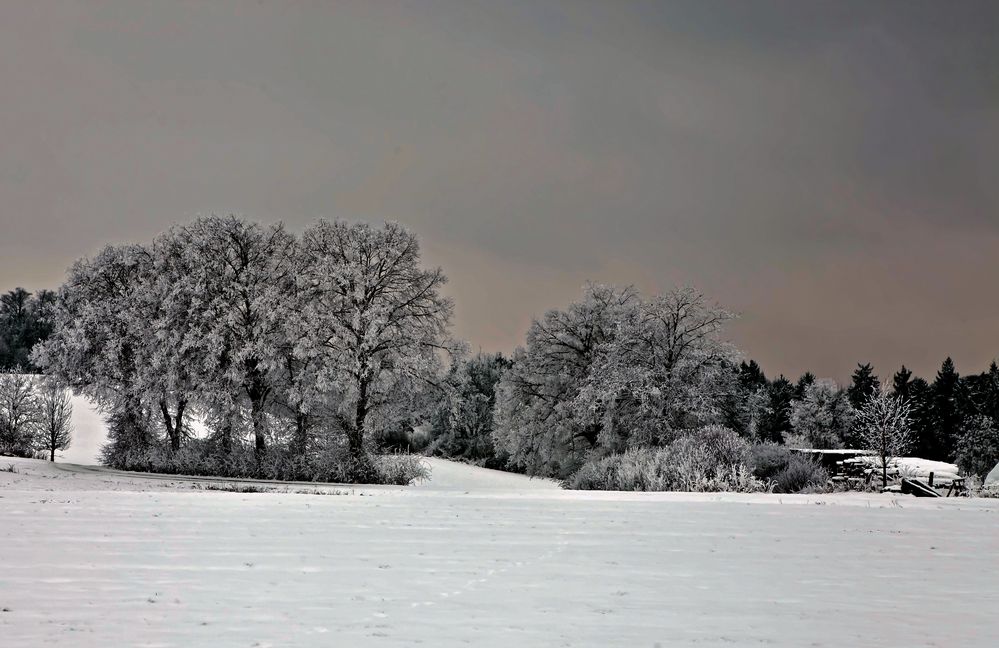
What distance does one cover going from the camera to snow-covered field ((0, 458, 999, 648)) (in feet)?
26.5

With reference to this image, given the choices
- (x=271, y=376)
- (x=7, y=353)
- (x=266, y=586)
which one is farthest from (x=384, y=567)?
Answer: (x=7, y=353)

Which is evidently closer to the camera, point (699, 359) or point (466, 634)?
point (466, 634)

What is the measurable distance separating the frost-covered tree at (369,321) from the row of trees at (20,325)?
56.2m

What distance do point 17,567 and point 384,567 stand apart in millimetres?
4563

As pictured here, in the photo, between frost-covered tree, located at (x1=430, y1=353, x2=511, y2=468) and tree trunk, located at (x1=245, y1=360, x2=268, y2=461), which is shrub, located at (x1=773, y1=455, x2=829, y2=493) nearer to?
tree trunk, located at (x1=245, y1=360, x2=268, y2=461)

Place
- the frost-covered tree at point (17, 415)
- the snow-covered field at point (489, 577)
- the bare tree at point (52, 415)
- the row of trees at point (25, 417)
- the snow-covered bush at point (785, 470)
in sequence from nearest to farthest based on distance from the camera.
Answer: the snow-covered field at point (489, 577) < the snow-covered bush at point (785, 470) < the bare tree at point (52, 415) < the row of trees at point (25, 417) < the frost-covered tree at point (17, 415)

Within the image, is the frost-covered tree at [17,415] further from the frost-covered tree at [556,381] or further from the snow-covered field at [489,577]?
the snow-covered field at [489,577]

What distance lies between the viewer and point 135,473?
40062 millimetres

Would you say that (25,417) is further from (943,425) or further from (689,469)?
(943,425)

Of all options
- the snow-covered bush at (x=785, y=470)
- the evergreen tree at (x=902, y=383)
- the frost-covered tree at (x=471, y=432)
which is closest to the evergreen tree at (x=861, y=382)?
the evergreen tree at (x=902, y=383)

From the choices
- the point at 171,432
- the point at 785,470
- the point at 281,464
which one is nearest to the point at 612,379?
the point at 785,470

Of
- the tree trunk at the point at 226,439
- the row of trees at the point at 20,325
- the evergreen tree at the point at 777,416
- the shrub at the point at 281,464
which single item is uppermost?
the row of trees at the point at 20,325

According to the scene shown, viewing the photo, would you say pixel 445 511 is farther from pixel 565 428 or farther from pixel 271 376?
pixel 565 428

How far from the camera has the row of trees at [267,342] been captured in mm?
37812
